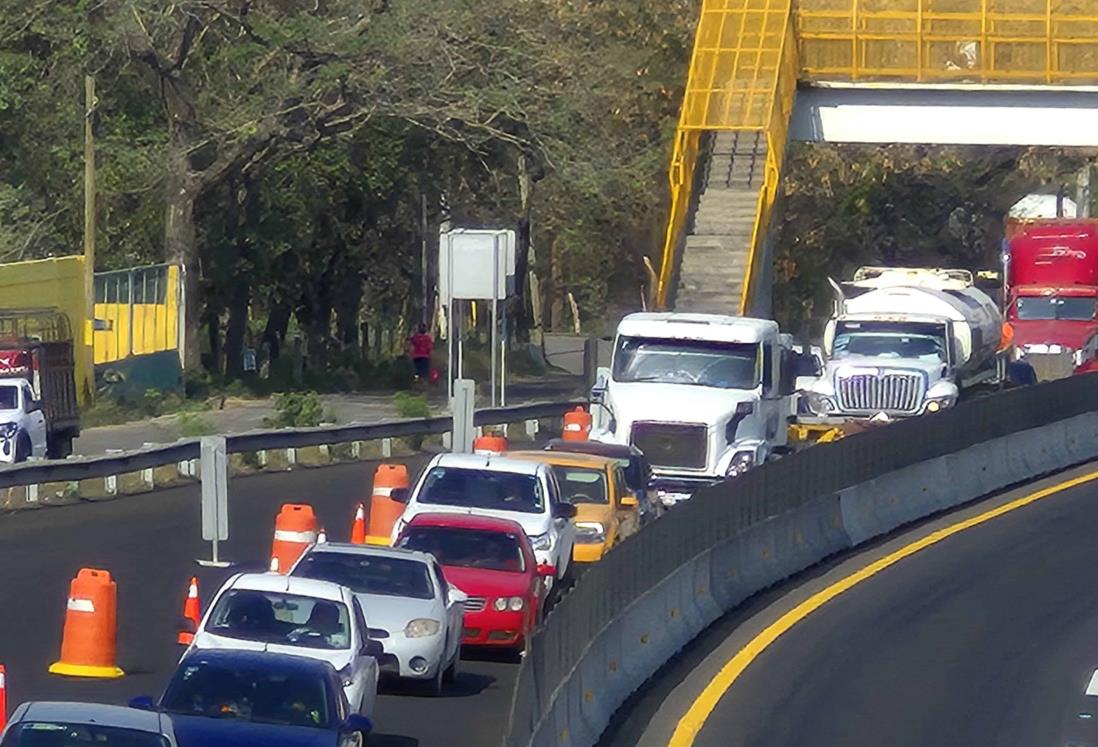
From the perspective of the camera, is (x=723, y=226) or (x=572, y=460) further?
(x=723, y=226)

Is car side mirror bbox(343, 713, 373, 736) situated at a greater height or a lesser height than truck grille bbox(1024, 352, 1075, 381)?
lesser

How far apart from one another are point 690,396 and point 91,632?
12.9 metres

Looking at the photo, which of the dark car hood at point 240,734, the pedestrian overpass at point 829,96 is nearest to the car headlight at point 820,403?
the pedestrian overpass at point 829,96

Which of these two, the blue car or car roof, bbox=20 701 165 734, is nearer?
car roof, bbox=20 701 165 734

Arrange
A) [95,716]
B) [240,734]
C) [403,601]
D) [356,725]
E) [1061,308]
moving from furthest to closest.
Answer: [1061,308], [403,601], [356,725], [240,734], [95,716]

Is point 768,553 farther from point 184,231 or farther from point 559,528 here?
point 184,231

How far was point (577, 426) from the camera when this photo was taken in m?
35.8

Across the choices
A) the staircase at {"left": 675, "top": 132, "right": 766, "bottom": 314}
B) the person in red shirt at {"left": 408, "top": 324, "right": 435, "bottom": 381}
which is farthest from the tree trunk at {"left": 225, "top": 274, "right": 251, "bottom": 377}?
the staircase at {"left": 675, "top": 132, "right": 766, "bottom": 314}

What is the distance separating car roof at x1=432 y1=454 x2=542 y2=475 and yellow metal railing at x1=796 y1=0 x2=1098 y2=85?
25.5 m

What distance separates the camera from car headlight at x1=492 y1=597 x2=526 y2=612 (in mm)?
18281

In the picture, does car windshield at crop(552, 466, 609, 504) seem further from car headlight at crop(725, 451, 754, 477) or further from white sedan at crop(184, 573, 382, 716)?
white sedan at crop(184, 573, 382, 716)

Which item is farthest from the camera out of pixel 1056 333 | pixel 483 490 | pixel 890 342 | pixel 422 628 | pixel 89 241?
pixel 1056 333

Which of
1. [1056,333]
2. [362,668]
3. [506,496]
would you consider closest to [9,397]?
[506,496]

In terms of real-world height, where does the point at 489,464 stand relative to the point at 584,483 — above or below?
above
